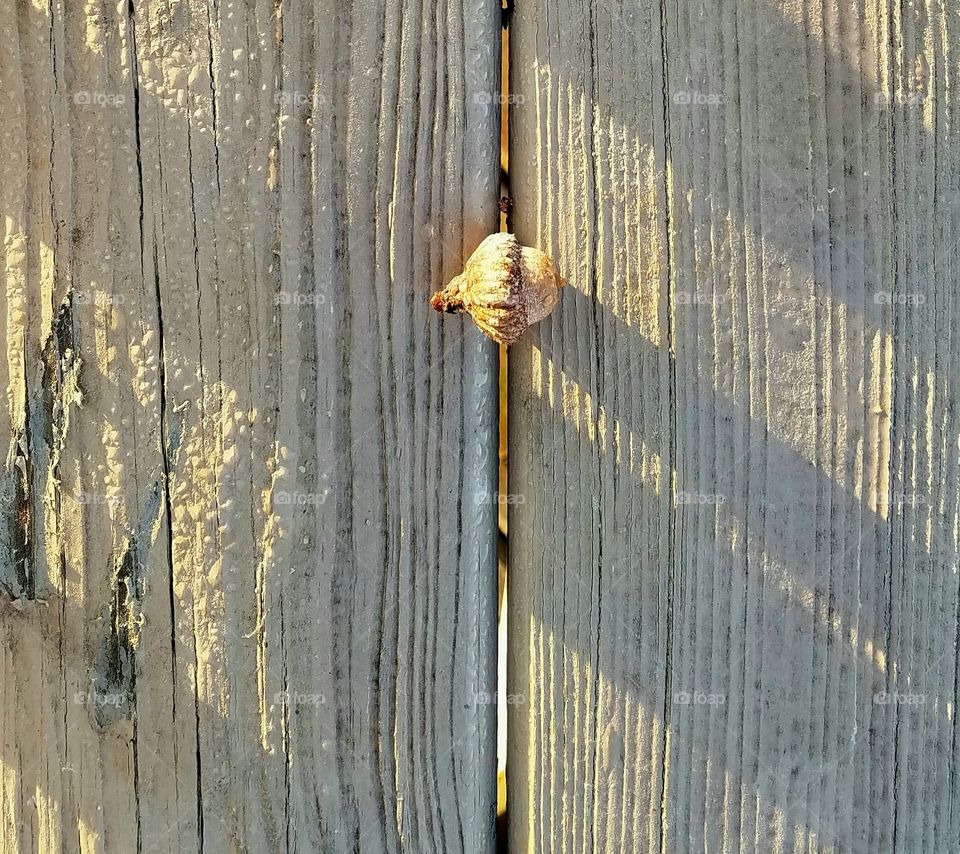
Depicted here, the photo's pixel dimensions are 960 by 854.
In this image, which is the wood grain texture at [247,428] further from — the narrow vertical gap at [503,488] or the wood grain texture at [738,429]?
the wood grain texture at [738,429]

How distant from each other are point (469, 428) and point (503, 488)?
0.16 metres

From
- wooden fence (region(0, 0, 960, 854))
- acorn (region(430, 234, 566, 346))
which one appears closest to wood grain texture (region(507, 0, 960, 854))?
wooden fence (region(0, 0, 960, 854))

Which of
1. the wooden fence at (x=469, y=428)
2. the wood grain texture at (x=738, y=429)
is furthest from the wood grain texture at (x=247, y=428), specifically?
the wood grain texture at (x=738, y=429)

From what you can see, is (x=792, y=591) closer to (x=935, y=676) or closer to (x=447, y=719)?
(x=935, y=676)

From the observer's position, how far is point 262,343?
1.70 metres

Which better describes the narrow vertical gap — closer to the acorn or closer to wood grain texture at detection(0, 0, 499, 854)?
wood grain texture at detection(0, 0, 499, 854)

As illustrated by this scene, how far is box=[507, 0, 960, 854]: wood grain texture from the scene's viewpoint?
170 centimetres

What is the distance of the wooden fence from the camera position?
1.69 meters

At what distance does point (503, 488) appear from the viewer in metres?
1.77

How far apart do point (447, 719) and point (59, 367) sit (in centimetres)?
110

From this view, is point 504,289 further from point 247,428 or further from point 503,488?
point 247,428

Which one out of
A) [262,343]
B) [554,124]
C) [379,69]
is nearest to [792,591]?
[554,124]

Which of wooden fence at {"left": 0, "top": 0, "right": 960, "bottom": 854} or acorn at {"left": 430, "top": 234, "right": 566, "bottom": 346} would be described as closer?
acorn at {"left": 430, "top": 234, "right": 566, "bottom": 346}

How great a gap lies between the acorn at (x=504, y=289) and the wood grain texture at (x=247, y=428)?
10cm
